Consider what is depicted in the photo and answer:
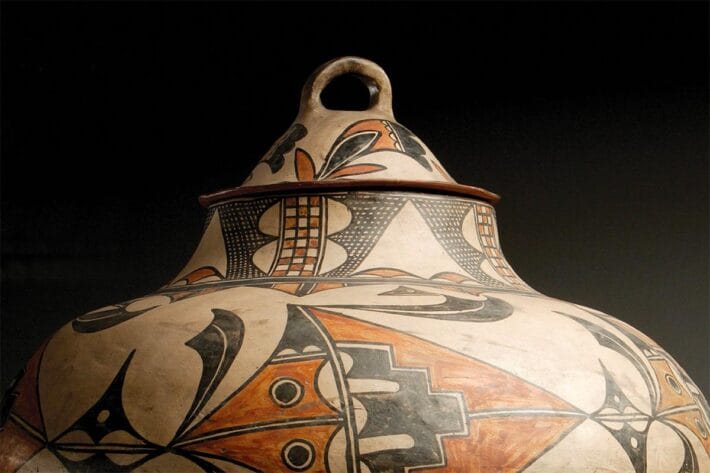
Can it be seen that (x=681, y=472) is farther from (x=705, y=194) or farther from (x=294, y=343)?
(x=705, y=194)

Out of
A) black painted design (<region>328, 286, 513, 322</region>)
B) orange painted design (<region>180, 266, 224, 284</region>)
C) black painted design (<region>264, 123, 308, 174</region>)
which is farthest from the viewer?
black painted design (<region>264, 123, 308, 174</region>)

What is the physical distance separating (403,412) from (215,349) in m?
0.23

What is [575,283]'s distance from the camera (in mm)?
2791

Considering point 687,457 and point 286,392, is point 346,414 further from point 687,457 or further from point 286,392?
point 687,457

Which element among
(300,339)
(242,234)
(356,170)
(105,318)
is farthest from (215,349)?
(356,170)

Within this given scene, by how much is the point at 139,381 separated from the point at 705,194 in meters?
1.67

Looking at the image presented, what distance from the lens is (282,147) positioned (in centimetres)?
180


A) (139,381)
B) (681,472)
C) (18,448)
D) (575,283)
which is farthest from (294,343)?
(575,283)

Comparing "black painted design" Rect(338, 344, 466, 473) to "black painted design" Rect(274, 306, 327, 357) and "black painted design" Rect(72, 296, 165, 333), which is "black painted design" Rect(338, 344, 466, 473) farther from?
"black painted design" Rect(72, 296, 165, 333)

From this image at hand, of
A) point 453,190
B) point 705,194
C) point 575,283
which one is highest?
point 453,190

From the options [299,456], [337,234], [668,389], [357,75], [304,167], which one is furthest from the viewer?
[357,75]

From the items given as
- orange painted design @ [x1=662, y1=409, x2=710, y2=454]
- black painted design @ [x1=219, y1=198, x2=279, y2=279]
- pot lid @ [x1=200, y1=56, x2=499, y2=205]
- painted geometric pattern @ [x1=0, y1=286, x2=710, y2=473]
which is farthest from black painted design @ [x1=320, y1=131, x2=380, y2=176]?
orange painted design @ [x1=662, y1=409, x2=710, y2=454]

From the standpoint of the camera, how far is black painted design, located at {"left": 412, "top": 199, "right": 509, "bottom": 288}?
1.67m

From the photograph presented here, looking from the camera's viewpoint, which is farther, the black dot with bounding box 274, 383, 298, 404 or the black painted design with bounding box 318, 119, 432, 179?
the black painted design with bounding box 318, 119, 432, 179
